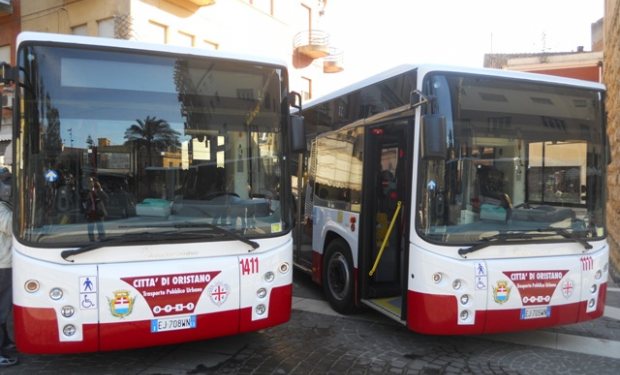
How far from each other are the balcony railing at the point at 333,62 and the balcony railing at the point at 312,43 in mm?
1399

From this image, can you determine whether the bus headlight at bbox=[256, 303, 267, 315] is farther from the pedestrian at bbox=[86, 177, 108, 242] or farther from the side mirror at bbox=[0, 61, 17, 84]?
the side mirror at bbox=[0, 61, 17, 84]

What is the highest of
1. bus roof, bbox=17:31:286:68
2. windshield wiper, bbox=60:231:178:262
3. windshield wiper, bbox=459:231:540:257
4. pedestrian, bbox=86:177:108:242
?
bus roof, bbox=17:31:286:68

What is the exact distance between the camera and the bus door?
5.68m

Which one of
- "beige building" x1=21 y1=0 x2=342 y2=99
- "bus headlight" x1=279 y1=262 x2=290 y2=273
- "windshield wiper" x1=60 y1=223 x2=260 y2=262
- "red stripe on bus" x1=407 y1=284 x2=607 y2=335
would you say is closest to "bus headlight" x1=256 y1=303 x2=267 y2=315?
"bus headlight" x1=279 y1=262 x2=290 y2=273

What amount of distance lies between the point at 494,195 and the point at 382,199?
4.86 ft

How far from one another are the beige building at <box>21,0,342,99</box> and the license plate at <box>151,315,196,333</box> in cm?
1307

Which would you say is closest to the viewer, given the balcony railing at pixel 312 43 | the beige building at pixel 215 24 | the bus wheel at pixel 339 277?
the bus wheel at pixel 339 277

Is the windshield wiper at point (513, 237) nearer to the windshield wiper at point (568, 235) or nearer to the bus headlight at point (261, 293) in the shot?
the windshield wiper at point (568, 235)

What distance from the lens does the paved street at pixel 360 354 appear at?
458 centimetres

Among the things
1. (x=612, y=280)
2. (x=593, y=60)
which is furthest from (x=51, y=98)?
(x=593, y=60)

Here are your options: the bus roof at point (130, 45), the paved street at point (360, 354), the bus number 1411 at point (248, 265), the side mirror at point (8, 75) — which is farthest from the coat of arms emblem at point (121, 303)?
the bus roof at point (130, 45)

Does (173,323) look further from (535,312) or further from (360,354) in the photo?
(535,312)

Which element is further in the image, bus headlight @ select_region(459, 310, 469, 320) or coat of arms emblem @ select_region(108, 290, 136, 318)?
bus headlight @ select_region(459, 310, 469, 320)

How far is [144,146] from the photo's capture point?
4.19 metres
